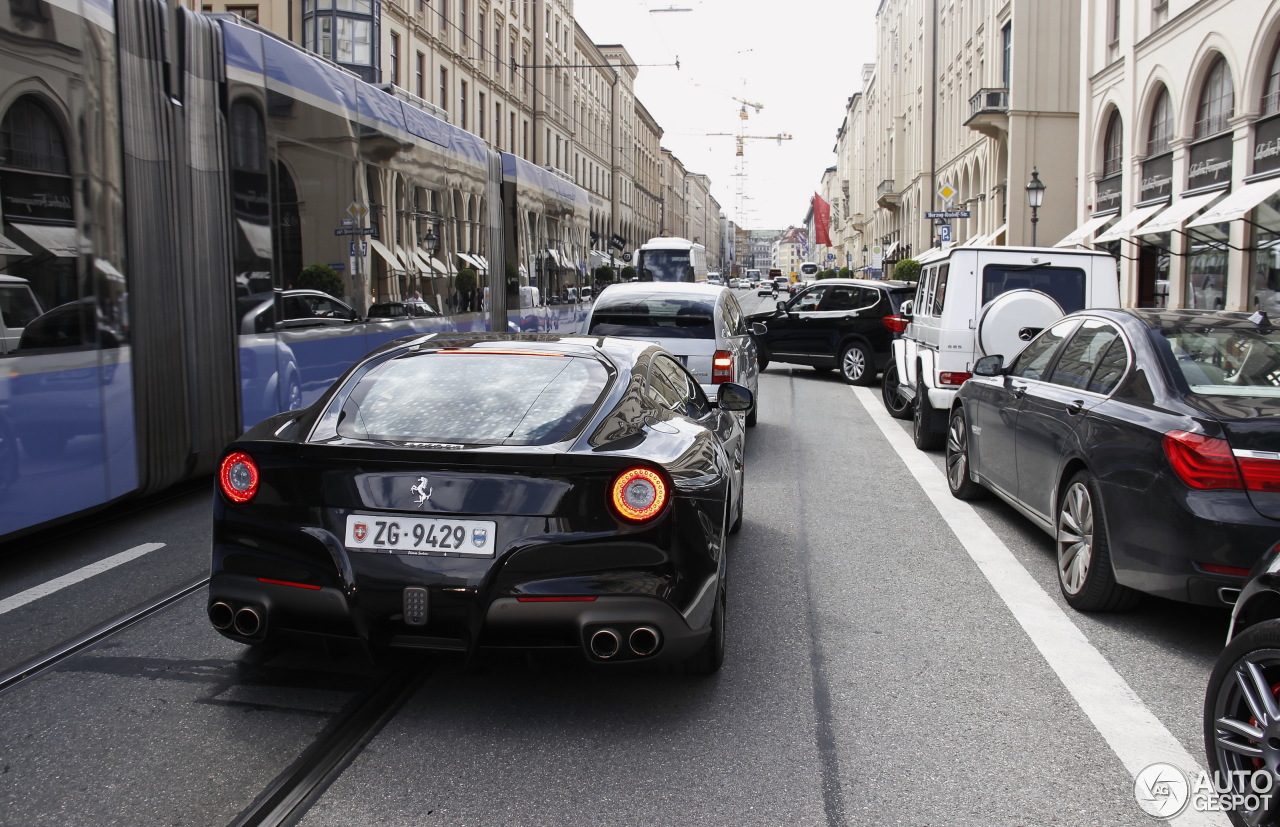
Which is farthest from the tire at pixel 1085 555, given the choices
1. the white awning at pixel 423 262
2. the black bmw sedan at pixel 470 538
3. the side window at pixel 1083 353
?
the white awning at pixel 423 262

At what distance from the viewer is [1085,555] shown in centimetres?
530

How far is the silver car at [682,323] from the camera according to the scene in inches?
412

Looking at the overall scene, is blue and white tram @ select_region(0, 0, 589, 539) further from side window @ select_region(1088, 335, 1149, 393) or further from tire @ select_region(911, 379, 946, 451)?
side window @ select_region(1088, 335, 1149, 393)

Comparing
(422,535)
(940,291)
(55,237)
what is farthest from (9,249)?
(940,291)

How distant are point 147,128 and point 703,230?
560ft

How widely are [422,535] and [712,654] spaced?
1.26 m

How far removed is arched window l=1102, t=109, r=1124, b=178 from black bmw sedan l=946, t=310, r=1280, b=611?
24.9 meters

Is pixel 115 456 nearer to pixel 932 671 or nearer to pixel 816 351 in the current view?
pixel 932 671

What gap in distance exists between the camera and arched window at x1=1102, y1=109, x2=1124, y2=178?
94.4ft

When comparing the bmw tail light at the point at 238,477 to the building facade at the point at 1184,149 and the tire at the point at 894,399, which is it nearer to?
the tire at the point at 894,399

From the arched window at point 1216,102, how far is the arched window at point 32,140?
21494 millimetres

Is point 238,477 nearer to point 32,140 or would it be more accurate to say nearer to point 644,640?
point 644,640

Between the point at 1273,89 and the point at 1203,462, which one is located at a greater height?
the point at 1273,89

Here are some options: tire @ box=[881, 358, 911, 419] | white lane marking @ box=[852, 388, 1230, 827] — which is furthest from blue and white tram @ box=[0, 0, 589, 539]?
tire @ box=[881, 358, 911, 419]
